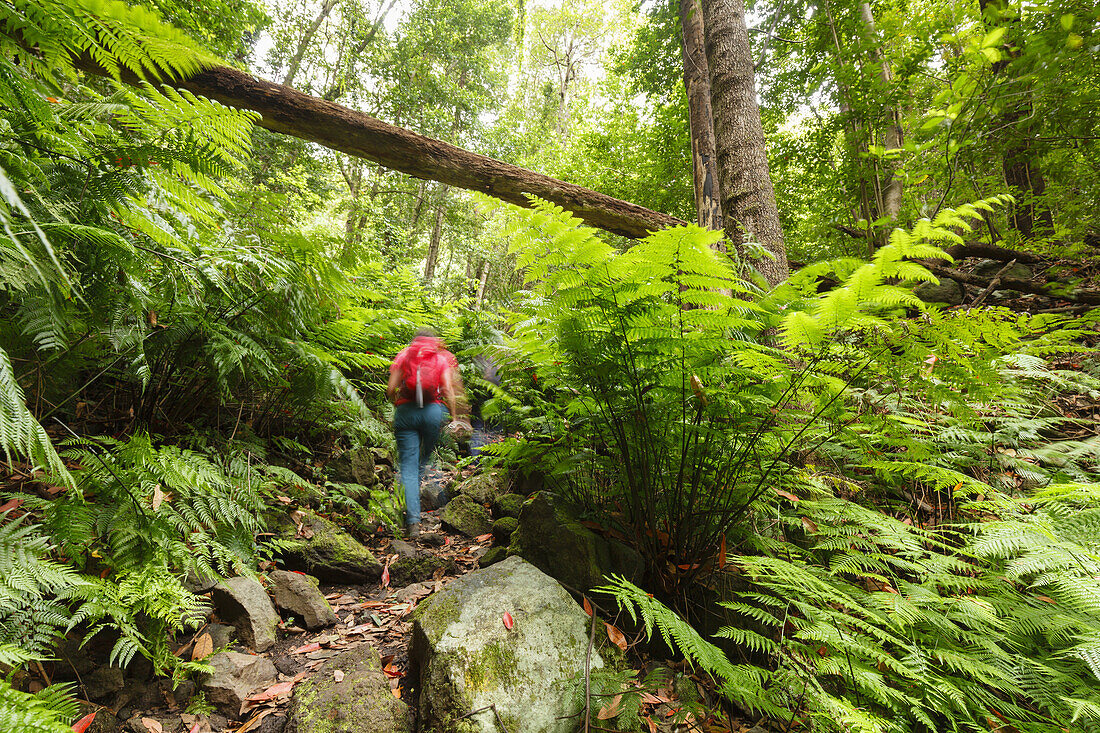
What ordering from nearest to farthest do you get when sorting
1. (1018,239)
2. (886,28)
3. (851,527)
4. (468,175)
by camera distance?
1. (851,527)
2. (468,175)
3. (886,28)
4. (1018,239)

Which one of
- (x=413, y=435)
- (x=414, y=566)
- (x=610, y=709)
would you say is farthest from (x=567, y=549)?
(x=413, y=435)

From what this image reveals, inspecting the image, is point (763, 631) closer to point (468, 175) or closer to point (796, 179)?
point (468, 175)

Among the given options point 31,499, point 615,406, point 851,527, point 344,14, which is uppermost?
point 344,14

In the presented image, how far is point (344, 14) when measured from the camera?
11.4m

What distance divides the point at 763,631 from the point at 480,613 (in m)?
1.23

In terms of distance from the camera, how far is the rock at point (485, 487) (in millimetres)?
3770

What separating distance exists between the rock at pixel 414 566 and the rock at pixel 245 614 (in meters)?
0.79

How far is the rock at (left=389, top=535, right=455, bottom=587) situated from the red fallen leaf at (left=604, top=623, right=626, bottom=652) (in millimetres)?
1400

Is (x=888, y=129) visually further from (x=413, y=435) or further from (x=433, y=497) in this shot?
(x=433, y=497)

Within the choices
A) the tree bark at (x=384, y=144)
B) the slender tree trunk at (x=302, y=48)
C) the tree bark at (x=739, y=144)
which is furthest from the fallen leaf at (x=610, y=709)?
the slender tree trunk at (x=302, y=48)

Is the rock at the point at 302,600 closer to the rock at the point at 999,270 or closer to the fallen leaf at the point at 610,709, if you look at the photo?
the fallen leaf at the point at 610,709

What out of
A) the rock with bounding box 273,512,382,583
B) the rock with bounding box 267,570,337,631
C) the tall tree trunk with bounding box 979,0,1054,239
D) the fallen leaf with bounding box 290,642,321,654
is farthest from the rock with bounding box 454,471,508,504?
the tall tree trunk with bounding box 979,0,1054,239

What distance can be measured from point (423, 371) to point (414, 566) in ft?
4.76

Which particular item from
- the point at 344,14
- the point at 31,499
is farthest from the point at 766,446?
the point at 344,14
